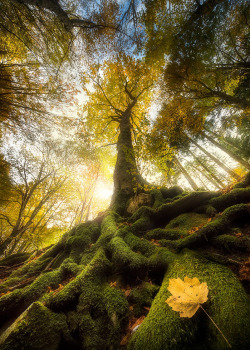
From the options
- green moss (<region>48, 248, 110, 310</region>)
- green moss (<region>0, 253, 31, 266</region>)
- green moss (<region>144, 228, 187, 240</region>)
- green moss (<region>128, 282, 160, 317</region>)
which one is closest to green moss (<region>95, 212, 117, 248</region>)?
green moss (<region>48, 248, 110, 310</region>)

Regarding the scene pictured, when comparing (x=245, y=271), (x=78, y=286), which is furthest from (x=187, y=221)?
(x=78, y=286)

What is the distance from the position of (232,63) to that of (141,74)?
523 cm

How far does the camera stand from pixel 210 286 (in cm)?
130

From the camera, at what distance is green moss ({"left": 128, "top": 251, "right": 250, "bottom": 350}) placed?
3.10 feet

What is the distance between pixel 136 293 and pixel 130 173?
3.43 meters

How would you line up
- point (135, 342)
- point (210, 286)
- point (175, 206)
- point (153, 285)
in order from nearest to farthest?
point (135, 342), point (210, 286), point (153, 285), point (175, 206)

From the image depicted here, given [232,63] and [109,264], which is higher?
[232,63]

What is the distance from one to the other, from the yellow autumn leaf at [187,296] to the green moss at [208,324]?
147mm

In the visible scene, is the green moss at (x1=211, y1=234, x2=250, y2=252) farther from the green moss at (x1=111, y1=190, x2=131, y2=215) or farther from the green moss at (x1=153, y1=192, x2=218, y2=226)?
the green moss at (x1=111, y1=190, x2=131, y2=215)

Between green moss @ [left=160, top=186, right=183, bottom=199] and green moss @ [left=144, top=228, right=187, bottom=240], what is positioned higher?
green moss @ [left=160, top=186, right=183, bottom=199]

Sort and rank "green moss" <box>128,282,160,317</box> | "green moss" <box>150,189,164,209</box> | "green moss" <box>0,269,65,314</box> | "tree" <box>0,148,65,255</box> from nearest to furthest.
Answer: "green moss" <box>128,282,160,317</box>, "green moss" <box>0,269,65,314</box>, "green moss" <box>150,189,164,209</box>, "tree" <box>0,148,65,255</box>

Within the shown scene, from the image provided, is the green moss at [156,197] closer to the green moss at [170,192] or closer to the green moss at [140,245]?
the green moss at [170,192]

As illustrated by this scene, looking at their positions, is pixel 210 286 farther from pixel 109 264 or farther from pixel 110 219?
pixel 110 219

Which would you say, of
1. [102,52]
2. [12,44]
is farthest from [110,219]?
[102,52]
